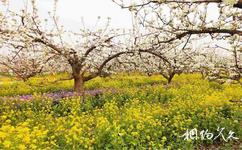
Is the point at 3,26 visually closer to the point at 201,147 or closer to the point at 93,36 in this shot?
the point at 93,36

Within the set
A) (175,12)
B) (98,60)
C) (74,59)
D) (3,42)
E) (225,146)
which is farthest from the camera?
(98,60)

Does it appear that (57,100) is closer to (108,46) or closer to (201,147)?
(108,46)

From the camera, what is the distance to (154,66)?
20078 millimetres

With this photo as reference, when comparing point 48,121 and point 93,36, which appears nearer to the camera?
point 48,121

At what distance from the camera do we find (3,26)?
14.4 meters

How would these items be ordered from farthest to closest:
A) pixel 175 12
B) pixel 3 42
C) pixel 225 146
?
pixel 3 42
pixel 225 146
pixel 175 12

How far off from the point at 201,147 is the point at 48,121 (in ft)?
13.7

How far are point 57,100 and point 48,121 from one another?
589 cm

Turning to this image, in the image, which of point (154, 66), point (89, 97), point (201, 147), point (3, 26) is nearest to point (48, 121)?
point (201, 147)

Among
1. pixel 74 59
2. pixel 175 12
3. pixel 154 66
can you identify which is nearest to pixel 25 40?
pixel 74 59

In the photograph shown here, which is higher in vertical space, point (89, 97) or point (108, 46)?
point (108, 46)

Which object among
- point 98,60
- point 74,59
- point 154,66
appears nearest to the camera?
point 74,59

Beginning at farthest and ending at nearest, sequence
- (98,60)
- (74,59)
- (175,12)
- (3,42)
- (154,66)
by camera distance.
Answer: (154,66) → (98,60) → (74,59) → (3,42) → (175,12)

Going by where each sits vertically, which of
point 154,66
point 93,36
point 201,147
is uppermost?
point 93,36
